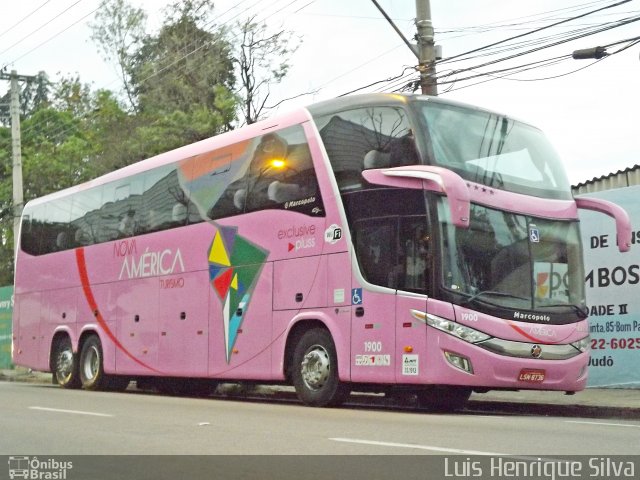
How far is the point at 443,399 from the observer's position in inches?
581

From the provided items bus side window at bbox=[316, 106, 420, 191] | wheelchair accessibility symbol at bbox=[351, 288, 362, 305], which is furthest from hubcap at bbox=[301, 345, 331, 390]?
bus side window at bbox=[316, 106, 420, 191]

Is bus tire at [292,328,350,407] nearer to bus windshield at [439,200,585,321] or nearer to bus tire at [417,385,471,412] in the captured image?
bus tire at [417,385,471,412]

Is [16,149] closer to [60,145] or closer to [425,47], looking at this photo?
[60,145]

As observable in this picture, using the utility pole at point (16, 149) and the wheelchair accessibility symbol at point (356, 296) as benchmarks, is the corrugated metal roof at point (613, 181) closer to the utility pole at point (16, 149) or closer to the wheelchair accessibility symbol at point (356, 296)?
the wheelchair accessibility symbol at point (356, 296)

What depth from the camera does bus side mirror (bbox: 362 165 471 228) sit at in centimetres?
1258

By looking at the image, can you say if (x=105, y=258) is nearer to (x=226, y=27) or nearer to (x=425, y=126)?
(x=425, y=126)

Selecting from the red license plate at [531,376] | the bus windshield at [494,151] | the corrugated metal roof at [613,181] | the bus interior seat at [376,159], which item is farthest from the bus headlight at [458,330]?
the corrugated metal roof at [613,181]

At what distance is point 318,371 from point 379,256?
6.59ft

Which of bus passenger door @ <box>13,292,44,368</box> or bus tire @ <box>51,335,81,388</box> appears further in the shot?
bus passenger door @ <box>13,292,44,368</box>

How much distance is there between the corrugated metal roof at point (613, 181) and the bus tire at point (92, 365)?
33.4 feet

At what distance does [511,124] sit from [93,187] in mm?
10512

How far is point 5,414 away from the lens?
1299 centimetres

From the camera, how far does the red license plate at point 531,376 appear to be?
42.9 ft

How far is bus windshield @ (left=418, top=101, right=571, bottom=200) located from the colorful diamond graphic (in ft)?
12.1
